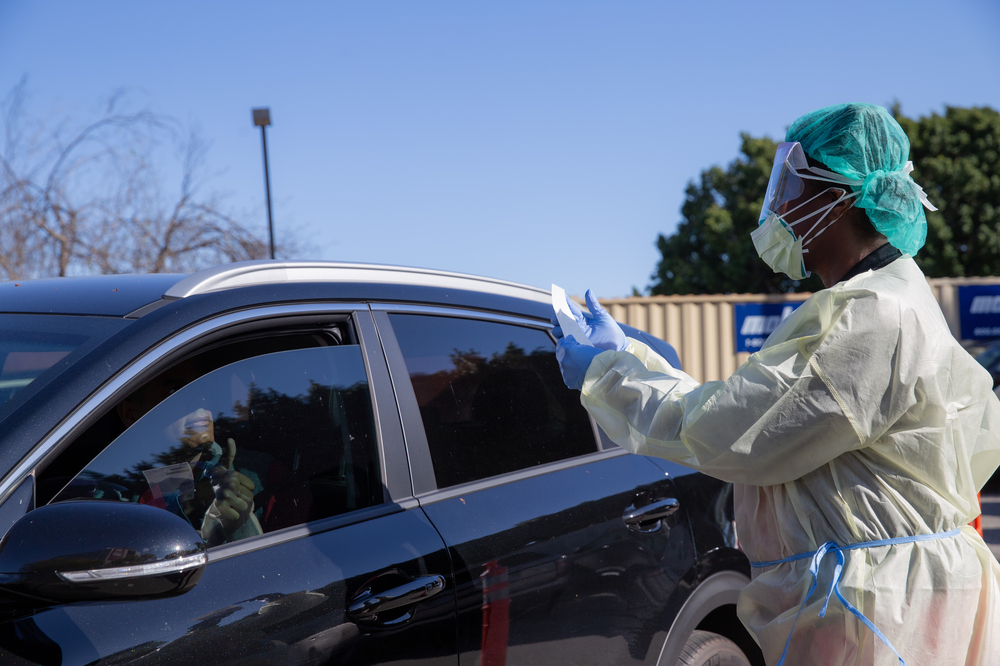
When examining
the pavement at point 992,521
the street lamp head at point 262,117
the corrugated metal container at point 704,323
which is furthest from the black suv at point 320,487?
the corrugated metal container at point 704,323

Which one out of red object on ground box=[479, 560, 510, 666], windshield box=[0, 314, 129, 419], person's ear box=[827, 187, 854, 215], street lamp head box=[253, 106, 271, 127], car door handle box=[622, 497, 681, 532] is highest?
street lamp head box=[253, 106, 271, 127]

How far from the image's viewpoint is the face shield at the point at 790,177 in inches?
69.1

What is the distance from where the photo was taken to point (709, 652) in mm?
2438

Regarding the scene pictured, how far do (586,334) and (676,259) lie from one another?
30.0 meters

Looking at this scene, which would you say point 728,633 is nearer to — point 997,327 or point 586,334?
point 586,334

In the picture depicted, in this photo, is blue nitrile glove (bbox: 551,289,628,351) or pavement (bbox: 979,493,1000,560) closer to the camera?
blue nitrile glove (bbox: 551,289,628,351)

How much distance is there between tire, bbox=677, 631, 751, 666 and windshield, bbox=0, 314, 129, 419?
1.84 meters

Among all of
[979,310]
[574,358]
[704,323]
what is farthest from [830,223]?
[979,310]

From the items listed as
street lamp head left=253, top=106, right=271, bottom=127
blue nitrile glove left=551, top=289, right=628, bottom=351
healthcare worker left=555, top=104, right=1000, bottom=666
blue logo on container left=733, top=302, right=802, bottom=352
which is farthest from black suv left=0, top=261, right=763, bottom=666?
blue logo on container left=733, top=302, right=802, bottom=352

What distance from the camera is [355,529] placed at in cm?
171

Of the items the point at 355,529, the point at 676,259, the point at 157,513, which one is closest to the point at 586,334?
the point at 355,529

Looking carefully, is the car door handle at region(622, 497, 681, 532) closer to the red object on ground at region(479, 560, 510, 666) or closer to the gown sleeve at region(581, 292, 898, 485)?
the red object on ground at region(479, 560, 510, 666)

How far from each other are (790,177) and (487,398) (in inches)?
38.3

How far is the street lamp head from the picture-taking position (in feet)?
25.0
